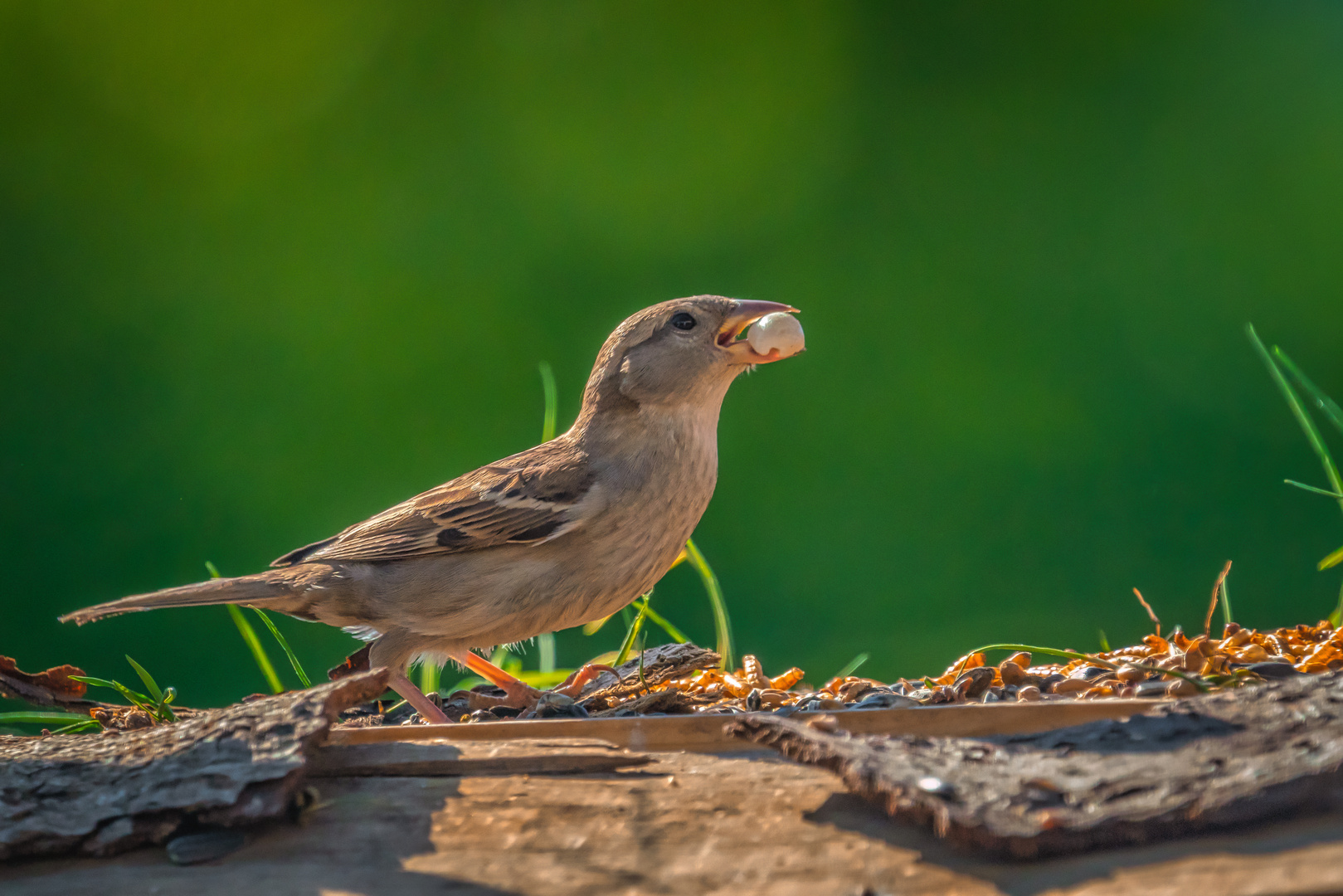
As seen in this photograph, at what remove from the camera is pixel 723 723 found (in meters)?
1.79

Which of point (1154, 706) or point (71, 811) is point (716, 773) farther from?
point (71, 811)

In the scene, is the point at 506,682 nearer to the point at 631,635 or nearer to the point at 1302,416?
the point at 631,635

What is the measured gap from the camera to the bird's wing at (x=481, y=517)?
2674 mm

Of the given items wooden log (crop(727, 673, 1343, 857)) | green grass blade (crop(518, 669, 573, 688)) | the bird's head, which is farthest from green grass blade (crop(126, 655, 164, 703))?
wooden log (crop(727, 673, 1343, 857))

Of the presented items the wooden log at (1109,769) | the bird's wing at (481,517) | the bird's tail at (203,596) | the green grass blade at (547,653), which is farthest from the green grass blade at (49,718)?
the wooden log at (1109,769)

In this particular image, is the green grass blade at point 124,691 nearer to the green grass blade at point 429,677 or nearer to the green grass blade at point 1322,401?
the green grass blade at point 429,677

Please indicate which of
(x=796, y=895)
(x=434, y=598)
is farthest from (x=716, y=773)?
(x=434, y=598)

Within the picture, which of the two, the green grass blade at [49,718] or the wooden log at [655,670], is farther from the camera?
the wooden log at [655,670]

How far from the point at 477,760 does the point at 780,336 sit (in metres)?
1.46

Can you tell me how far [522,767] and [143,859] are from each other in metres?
0.57

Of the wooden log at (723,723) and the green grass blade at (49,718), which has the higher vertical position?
the wooden log at (723,723)

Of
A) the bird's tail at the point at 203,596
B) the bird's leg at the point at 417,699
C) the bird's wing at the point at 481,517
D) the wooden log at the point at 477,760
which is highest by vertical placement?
the bird's wing at the point at 481,517

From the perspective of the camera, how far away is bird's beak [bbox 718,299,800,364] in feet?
9.29

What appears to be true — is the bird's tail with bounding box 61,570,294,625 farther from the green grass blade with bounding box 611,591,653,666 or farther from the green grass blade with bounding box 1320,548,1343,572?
the green grass blade with bounding box 1320,548,1343,572
